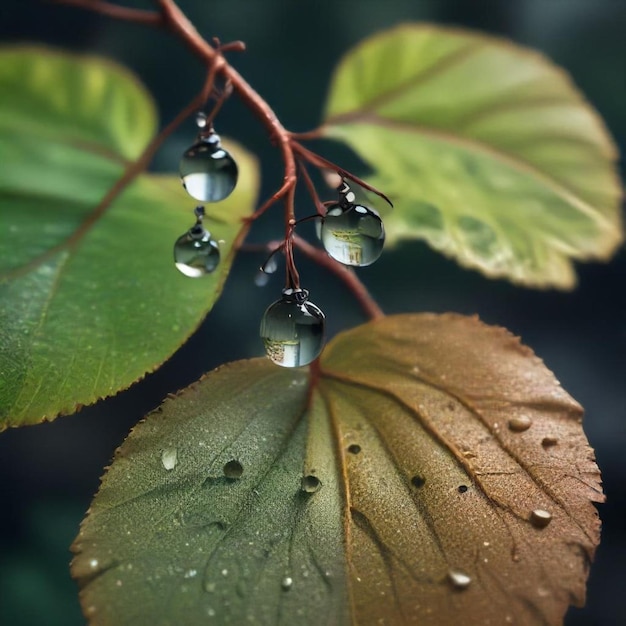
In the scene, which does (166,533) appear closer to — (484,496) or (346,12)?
(484,496)

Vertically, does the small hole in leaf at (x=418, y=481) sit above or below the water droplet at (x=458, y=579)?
above

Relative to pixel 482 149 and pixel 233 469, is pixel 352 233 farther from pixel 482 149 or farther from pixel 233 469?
pixel 482 149

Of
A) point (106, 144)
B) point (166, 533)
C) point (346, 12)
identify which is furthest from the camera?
point (346, 12)

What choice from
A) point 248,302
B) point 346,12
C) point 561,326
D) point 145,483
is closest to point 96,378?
point 145,483

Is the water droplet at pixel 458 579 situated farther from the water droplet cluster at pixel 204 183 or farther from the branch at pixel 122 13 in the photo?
the branch at pixel 122 13

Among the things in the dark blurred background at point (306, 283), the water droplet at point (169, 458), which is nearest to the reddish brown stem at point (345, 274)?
the dark blurred background at point (306, 283)
